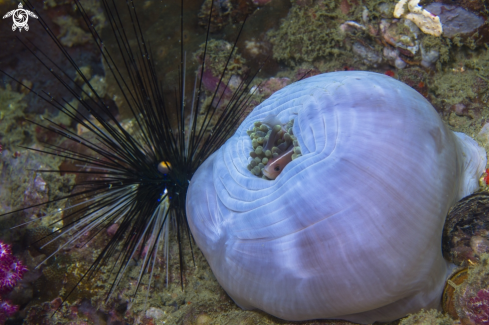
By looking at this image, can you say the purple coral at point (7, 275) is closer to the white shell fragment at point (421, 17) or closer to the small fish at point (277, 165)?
the small fish at point (277, 165)

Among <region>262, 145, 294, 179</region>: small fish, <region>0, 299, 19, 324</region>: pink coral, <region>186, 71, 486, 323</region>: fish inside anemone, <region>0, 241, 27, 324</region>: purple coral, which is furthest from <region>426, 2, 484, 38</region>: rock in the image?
<region>0, 299, 19, 324</region>: pink coral

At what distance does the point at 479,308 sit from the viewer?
1850 millimetres

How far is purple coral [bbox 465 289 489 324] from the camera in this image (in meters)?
1.82

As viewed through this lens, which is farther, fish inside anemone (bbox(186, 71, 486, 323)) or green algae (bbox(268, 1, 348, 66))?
green algae (bbox(268, 1, 348, 66))

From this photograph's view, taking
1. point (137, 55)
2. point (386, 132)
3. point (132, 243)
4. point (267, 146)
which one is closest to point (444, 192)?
point (386, 132)

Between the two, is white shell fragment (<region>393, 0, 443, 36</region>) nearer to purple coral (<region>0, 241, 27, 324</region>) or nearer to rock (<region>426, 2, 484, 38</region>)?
rock (<region>426, 2, 484, 38</region>)

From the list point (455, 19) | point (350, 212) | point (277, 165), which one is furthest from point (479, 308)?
point (455, 19)

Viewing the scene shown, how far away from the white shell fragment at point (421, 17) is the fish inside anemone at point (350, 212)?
5.38 ft

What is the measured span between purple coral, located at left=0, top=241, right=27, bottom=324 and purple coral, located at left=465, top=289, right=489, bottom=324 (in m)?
4.44

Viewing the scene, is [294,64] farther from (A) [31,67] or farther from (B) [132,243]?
(A) [31,67]

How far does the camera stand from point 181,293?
329 centimetres

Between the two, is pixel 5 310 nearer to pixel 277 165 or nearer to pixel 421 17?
pixel 277 165

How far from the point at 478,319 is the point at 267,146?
6.25 feet

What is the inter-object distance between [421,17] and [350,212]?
9.34 ft
